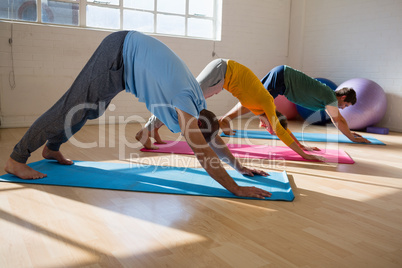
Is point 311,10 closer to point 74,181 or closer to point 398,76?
point 398,76

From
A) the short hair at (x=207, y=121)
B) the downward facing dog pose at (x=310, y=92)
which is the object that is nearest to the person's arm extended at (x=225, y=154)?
the short hair at (x=207, y=121)

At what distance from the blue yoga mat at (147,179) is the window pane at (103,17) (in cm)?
329

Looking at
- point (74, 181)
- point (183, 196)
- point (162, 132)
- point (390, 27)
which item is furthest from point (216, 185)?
point (390, 27)

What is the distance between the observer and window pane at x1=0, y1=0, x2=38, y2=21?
188 inches

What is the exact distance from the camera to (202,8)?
21.4 feet

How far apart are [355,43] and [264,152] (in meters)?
3.77

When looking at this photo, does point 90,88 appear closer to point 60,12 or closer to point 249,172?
point 249,172

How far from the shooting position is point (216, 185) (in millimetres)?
2414

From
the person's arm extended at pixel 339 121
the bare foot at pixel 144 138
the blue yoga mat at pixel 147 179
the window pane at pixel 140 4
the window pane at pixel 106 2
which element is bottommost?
the blue yoga mat at pixel 147 179

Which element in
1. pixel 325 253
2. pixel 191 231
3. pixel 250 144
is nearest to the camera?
pixel 325 253

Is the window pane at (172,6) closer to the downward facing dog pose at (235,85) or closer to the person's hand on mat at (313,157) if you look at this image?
the downward facing dog pose at (235,85)

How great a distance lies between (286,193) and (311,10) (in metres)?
5.82

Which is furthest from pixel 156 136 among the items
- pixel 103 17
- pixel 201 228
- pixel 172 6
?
pixel 172 6

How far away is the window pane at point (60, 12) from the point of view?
5.11 m
